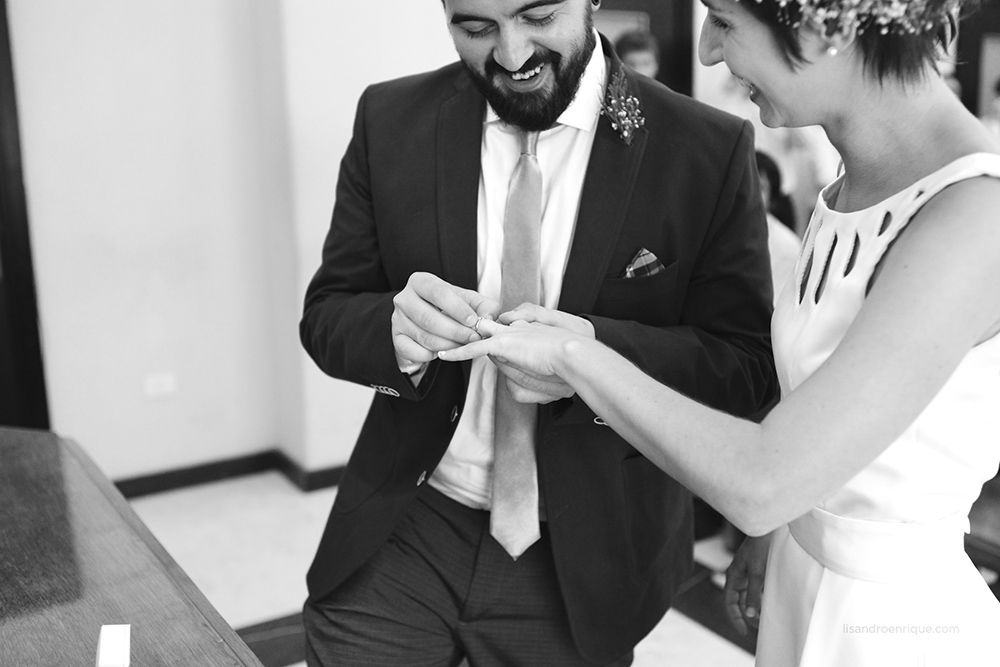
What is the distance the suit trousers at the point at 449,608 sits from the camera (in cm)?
166

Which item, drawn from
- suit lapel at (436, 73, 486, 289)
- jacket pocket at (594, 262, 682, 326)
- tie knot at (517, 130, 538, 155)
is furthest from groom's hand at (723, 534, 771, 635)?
tie knot at (517, 130, 538, 155)

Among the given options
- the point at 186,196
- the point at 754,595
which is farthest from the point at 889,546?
the point at 186,196

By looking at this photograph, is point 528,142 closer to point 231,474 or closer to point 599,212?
point 599,212

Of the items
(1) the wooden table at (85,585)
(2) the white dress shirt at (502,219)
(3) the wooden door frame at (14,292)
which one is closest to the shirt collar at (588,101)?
(2) the white dress shirt at (502,219)

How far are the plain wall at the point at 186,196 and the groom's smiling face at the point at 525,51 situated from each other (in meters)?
2.54

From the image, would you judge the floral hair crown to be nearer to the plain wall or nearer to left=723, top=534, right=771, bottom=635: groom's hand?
left=723, top=534, right=771, bottom=635: groom's hand

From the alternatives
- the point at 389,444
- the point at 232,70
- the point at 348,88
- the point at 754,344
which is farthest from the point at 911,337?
the point at 232,70

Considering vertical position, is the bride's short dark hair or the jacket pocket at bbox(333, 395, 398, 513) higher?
the bride's short dark hair

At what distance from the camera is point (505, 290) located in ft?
5.26

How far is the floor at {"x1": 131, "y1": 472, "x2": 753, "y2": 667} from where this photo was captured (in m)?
2.99

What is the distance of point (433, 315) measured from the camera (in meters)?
1.43

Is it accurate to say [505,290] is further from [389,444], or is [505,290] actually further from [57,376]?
[57,376]

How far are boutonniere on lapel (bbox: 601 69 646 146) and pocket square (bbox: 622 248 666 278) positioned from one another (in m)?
0.19

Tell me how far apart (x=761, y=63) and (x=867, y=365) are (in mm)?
391
